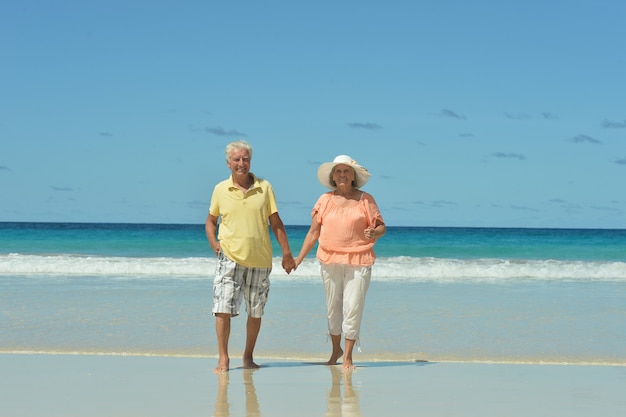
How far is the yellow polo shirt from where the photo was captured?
5887 mm

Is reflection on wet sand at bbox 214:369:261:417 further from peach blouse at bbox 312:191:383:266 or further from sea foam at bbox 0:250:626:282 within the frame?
sea foam at bbox 0:250:626:282

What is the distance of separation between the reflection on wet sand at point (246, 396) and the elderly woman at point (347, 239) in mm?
888

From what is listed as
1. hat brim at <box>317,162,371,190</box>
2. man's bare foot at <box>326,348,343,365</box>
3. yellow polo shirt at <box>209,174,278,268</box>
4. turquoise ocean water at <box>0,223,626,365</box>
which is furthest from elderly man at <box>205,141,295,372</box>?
turquoise ocean water at <box>0,223,626,365</box>

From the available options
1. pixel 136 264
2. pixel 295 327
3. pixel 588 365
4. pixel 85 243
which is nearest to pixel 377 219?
pixel 588 365

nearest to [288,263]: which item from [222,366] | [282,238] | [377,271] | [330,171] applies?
[282,238]

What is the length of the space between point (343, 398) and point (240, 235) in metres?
1.50

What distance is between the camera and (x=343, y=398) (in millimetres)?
5191

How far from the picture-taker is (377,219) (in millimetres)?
6234

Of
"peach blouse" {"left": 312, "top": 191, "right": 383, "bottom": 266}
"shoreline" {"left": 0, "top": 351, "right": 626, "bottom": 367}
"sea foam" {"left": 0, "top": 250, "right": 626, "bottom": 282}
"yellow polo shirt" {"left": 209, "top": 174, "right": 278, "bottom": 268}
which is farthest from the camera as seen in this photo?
"sea foam" {"left": 0, "top": 250, "right": 626, "bottom": 282}

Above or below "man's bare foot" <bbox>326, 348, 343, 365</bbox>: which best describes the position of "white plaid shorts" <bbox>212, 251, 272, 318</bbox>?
above

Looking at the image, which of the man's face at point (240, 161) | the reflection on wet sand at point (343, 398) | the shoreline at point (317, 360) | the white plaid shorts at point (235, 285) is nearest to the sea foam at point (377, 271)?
the shoreline at point (317, 360)

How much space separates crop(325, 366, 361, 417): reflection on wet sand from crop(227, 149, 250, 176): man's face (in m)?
1.75

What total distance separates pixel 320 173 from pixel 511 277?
1197 cm

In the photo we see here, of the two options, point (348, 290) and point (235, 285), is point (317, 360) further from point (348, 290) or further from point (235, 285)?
point (235, 285)
